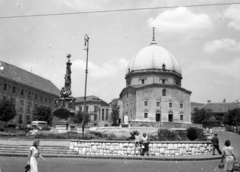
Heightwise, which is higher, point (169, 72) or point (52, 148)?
point (169, 72)

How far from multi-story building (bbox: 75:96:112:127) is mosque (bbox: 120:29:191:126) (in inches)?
1035

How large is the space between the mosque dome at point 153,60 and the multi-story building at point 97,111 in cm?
2795

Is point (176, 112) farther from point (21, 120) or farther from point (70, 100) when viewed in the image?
point (70, 100)

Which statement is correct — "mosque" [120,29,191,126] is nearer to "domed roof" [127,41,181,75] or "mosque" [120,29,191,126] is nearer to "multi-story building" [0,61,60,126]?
"domed roof" [127,41,181,75]

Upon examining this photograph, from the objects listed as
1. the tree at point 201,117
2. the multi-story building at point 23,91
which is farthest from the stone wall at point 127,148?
the tree at point 201,117

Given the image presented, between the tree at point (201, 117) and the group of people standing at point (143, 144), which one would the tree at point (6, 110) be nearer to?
the group of people standing at point (143, 144)

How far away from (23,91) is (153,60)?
31.4 metres

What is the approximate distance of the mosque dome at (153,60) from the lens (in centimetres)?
6931

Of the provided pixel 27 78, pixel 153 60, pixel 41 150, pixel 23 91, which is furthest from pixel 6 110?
pixel 153 60

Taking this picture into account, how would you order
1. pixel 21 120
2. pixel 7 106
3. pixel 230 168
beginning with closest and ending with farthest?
pixel 230 168, pixel 7 106, pixel 21 120

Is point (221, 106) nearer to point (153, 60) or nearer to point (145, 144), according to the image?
point (153, 60)

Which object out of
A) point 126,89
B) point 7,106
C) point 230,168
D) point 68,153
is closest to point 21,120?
point 7,106

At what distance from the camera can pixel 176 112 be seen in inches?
2594

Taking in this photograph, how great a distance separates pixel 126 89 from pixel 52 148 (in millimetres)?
51381
